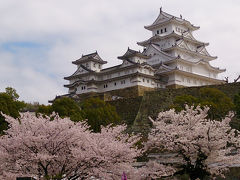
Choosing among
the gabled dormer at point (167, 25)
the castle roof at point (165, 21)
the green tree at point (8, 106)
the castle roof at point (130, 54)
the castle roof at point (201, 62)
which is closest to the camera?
the green tree at point (8, 106)

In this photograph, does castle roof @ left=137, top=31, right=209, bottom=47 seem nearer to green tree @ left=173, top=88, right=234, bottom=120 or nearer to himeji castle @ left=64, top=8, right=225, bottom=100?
himeji castle @ left=64, top=8, right=225, bottom=100

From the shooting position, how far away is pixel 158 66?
4222cm

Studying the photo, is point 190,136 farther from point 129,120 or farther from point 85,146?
point 129,120

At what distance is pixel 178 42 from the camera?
45.8 meters

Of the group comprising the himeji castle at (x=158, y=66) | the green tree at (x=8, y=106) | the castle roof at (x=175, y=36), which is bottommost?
the green tree at (x=8, y=106)

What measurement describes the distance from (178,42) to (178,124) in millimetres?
34761

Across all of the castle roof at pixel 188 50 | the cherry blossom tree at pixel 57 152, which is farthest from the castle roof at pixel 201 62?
the cherry blossom tree at pixel 57 152

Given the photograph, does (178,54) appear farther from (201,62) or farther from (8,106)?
(8,106)

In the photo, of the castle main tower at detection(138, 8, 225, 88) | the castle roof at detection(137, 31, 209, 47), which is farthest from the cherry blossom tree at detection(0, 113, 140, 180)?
the castle roof at detection(137, 31, 209, 47)

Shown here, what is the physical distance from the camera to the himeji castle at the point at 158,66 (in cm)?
4019

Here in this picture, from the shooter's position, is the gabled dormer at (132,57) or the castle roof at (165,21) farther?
the castle roof at (165,21)

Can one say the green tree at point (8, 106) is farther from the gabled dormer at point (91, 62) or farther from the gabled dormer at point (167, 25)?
the gabled dormer at point (167, 25)

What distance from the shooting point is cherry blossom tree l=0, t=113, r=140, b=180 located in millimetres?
9805

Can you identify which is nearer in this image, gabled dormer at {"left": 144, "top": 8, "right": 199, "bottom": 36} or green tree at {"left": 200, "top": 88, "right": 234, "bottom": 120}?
green tree at {"left": 200, "top": 88, "right": 234, "bottom": 120}
